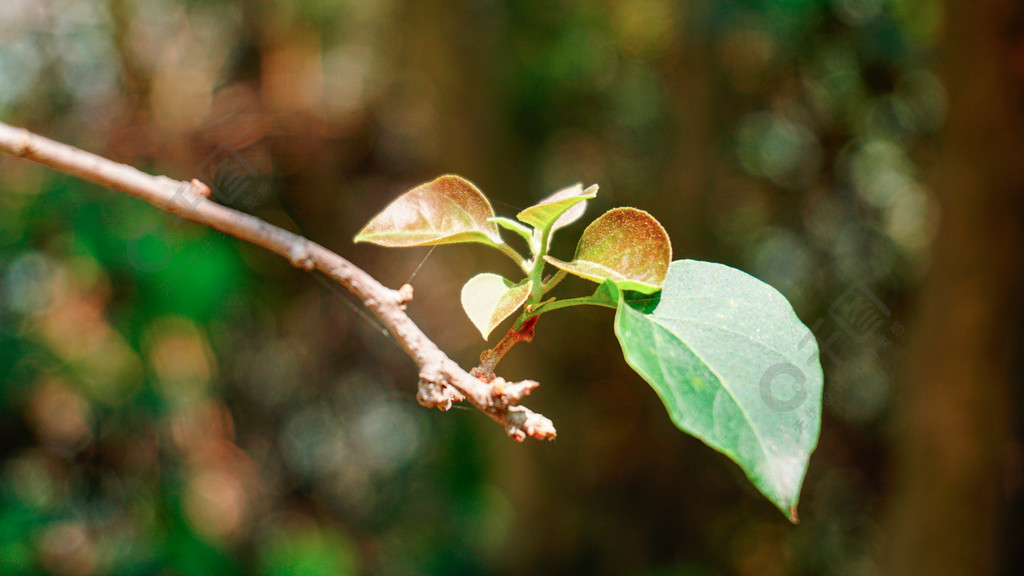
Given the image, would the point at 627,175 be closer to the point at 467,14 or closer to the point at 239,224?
the point at 467,14

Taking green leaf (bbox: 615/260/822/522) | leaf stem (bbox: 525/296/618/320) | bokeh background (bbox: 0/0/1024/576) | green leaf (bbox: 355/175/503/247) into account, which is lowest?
bokeh background (bbox: 0/0/1024/576)

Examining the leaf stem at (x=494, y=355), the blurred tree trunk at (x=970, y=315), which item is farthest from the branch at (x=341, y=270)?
the blurred tree trunk at (x=970, y=315)

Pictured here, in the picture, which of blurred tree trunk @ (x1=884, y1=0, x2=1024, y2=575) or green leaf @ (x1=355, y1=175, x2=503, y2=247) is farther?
blurred tree trunk @ (x1=884, y1=0, x2=1024, y2=575)

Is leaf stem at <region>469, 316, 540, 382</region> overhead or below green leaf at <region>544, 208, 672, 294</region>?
below

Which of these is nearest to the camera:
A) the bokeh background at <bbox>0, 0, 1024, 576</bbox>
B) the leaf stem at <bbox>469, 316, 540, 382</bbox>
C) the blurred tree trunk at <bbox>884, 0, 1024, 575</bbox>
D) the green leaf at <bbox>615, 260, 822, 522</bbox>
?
the green leaf at <bbox>615, 260, 822, 522</bbox>

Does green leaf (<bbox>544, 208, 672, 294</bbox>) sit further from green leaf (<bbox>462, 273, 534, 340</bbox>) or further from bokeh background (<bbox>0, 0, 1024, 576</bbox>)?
bokeh background (<bbox>0, 0, 1024, 576</bbox>)

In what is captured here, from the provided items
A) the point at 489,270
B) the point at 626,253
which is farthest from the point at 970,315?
the point at 626,253

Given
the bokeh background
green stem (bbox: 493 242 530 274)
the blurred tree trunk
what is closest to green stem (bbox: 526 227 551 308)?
green stem (bbox: 493 242 530 274)
